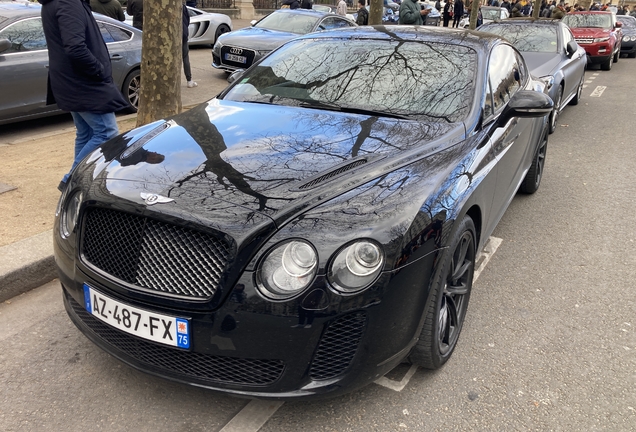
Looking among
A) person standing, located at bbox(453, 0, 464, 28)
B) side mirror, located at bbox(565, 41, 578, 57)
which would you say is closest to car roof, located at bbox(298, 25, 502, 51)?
side mirror, located at bbox(565, 41, 578, 57)

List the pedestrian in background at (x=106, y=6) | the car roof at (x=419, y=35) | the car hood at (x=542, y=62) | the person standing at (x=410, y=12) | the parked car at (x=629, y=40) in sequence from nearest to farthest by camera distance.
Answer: the car roof at (x=419, y=35)
the car hood at (x=542, y=62)
the pedestrian in background at (x=106, y=6)
the person standing at (x=410, y=12)
the parked car at (x=629, y=40)

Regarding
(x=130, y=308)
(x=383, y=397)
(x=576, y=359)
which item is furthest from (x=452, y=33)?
(x=130, y=308)

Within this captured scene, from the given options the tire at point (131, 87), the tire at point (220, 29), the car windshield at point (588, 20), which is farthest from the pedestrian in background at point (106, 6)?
the car windshield at point (588, 20)

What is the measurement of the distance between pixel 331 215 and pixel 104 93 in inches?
117

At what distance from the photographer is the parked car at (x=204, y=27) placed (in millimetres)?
14391

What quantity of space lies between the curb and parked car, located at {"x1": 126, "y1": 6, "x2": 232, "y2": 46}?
1160cm

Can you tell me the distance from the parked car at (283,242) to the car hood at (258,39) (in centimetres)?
739

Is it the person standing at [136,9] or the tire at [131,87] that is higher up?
the person standing at [136,9]

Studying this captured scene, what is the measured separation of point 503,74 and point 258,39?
23.7ft

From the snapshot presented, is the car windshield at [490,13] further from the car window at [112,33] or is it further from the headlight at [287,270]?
the headlight at [287,270]

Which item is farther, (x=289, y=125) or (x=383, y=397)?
(x=289, y=125)

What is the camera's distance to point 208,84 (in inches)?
408

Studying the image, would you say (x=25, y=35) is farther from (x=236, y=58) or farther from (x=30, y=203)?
(x=236, y=58)

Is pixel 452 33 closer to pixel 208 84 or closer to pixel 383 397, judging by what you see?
pixel 383 397
